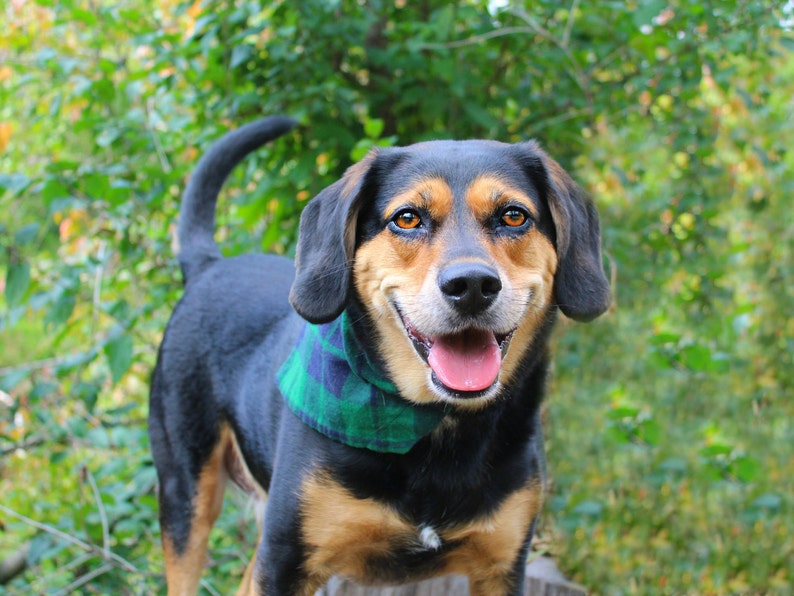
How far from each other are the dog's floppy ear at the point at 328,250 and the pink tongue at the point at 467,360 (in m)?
0.34

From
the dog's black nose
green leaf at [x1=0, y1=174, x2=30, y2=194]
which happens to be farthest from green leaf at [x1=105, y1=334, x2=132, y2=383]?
the dog's black nose

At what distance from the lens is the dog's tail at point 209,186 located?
3752mm

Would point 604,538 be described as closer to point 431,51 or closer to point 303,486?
point 303,486

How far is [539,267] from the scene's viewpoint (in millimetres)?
2648

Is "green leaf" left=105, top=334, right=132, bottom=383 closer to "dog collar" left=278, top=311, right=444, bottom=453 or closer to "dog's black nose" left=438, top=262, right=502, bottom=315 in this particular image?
"dog collar" left=278, top=311, right=444, bottom=453

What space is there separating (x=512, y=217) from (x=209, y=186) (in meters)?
1.78

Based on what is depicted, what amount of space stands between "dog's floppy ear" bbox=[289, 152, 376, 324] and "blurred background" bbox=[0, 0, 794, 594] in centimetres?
120

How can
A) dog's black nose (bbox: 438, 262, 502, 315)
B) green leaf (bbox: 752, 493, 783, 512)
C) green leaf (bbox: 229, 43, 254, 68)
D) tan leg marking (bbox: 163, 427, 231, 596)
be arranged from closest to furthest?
dog's black nose (bbox: 438, 262, 502, 315) < tan leg marking (bbox: 163, 427, 231, 596) < green leaf (bbox: 229, 43, 254, 68) < green leaf (bbox: 752, 493, 783, 512)

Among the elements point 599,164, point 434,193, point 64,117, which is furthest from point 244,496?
point 64,117

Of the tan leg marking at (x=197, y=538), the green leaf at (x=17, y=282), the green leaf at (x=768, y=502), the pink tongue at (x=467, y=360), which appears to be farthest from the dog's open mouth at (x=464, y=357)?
the green leaf at (x=768, y=502)

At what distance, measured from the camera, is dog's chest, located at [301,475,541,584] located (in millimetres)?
2625

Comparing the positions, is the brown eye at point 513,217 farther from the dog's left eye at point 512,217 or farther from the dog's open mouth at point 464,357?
the dog's open mouth at point 464,357

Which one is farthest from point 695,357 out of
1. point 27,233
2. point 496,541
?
point 27,233

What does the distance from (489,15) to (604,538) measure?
2.79 meters
